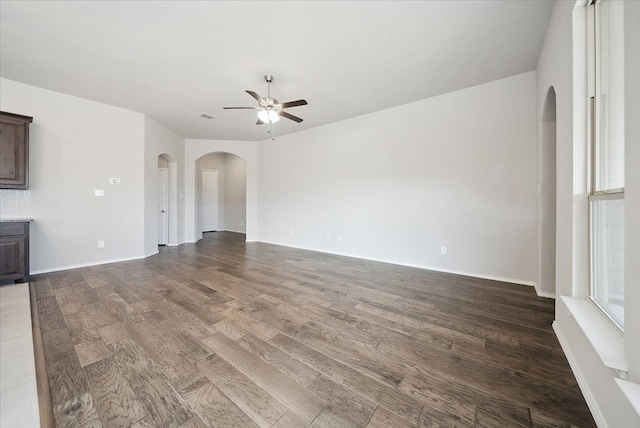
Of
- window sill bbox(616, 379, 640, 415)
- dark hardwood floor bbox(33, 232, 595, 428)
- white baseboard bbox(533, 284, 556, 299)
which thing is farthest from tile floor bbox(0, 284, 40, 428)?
white baseboard bbox(533, 284, 556, 299)

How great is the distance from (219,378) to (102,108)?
16.8 feet

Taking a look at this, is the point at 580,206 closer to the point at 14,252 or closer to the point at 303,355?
the point at 303,355

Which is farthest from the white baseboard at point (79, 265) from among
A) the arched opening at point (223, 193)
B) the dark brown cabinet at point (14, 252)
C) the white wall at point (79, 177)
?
the arched opening at point (223, 193)

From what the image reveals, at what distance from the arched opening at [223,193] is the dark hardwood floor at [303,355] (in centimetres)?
560

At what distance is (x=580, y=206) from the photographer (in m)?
1.63

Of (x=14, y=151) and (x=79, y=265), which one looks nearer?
(x=14, y=151)

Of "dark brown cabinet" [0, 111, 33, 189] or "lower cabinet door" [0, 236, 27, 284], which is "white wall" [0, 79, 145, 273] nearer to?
"dark brown cabinet" [0, 111, 33, 189]

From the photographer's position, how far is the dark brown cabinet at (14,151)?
3178 millimetres

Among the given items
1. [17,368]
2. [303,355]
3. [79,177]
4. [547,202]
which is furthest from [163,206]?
[547,202]

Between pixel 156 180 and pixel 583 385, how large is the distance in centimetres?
664

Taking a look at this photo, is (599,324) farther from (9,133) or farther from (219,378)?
(9,133)

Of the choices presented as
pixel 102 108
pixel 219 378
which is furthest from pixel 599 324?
pixel 102 108

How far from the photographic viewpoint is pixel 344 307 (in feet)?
8.41

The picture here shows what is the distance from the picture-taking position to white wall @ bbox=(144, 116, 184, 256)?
4.84 meters
